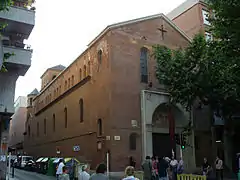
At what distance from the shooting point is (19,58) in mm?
20109

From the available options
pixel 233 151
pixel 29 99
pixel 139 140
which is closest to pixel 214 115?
pixel 233 151

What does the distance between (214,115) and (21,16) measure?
18.1 meters

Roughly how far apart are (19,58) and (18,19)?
7.63ft

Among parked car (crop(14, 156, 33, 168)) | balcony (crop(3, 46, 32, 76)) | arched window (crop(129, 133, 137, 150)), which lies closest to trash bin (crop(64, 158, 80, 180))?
arched window (crop(129, 133, 137, 150))

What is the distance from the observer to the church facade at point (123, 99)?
24453 mm

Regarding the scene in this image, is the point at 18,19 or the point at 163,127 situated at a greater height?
the point at 18,19

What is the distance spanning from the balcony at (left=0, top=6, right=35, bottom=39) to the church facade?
7.12 metres

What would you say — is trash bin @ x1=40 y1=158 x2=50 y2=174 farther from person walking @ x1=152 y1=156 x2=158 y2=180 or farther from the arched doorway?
person walking @ x1=152 y1=156 x2=158 y2=180

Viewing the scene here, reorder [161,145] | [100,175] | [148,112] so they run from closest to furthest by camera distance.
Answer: [100,175], [148,112], [161,145]

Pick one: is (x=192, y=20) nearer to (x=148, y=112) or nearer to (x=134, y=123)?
(x=148, y=112)

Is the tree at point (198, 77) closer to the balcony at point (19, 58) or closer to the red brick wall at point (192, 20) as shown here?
the balcony at point (19, 58)

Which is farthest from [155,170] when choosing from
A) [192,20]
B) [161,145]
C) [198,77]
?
[192,20]

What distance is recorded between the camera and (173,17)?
4422cm

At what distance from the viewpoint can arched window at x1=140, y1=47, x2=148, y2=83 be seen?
26.8m
